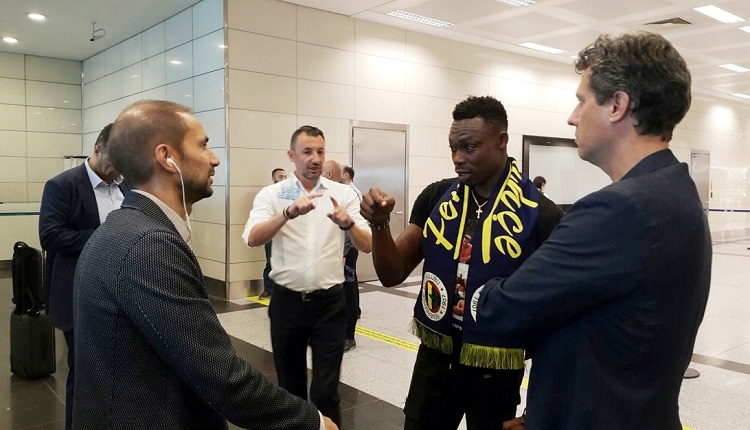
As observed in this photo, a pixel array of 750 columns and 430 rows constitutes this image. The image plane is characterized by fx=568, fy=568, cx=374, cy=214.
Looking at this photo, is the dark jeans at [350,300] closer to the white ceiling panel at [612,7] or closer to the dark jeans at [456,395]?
the dark jeans at [456,395]

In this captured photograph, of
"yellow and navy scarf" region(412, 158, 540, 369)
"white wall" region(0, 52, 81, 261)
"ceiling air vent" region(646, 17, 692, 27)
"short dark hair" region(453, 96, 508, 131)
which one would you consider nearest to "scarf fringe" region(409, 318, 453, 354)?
"yellow and navy scarf" region(412, 158, 540, 369)

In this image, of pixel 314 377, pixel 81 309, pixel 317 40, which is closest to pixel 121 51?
pixel 317 40

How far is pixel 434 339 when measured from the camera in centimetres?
192

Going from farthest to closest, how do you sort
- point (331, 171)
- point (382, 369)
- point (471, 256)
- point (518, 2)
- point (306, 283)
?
1. point (518, 2)
2. point (331, 171)
3. point (382, 369)
4. point (306, 283)
5. point (471, 256)

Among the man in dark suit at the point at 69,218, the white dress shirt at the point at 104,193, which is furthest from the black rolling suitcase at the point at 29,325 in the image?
the white dress shirt at the point at 104,193

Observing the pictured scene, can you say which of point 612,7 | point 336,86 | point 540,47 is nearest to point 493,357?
point 336,86

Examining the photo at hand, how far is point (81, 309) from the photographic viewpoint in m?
1.30

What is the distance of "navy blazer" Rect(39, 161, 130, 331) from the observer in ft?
9.46

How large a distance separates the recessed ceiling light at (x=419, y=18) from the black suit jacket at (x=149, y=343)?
7.13 metres

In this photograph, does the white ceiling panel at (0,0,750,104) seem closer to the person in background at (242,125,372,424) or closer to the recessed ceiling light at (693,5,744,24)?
the recessed ceiling light at (693,5,744,24)

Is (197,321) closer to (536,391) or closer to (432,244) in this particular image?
(536,391)

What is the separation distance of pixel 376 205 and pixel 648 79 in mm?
966

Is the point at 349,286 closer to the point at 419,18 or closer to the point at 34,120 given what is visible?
the point at 419,18

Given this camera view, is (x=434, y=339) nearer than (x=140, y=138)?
No
